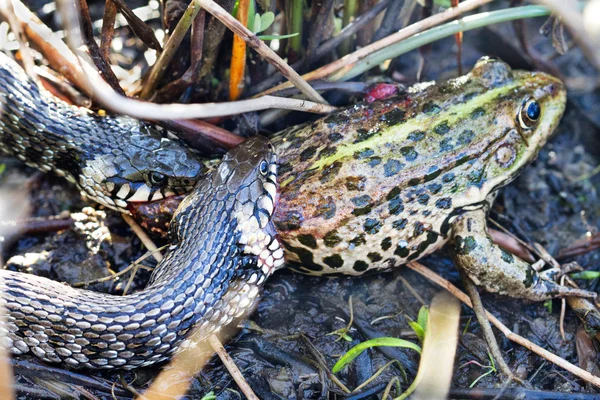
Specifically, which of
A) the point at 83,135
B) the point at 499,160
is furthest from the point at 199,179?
the point at 499,160

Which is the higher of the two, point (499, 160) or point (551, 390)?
point (499, 160)

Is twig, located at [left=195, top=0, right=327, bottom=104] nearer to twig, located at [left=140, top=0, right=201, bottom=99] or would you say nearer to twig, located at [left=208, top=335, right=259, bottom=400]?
twig, located at [left=140, top=0, right=201, bottom=99]

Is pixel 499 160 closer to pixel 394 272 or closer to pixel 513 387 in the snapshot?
pixel 394 272

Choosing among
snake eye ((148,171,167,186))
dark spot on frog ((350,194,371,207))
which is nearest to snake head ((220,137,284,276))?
snake eye ((148,171,167,186))

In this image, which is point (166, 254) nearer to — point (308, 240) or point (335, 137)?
point (308, 240)

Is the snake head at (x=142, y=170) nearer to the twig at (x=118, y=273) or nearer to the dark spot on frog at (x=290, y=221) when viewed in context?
the twig at (x=118, y=273)

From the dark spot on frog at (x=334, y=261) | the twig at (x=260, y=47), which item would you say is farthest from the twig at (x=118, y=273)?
the twig at (x=260, y=47)
